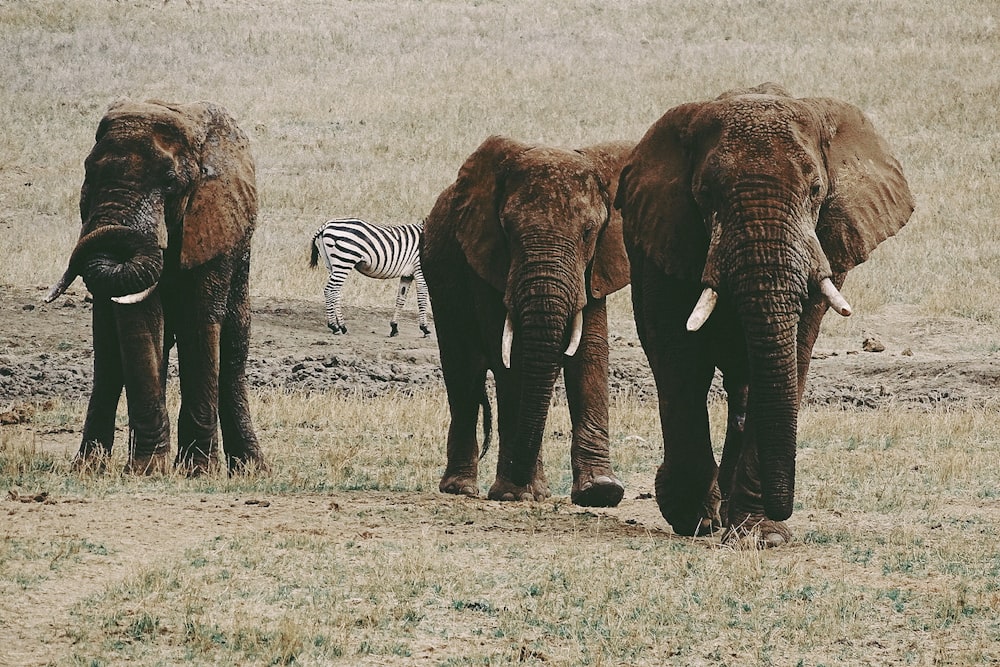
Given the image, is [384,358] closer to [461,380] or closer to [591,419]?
[461,380]

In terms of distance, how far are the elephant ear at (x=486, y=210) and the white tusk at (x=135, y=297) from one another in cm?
233

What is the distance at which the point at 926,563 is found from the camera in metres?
8.91

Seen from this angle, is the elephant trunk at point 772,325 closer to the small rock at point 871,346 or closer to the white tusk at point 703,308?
the white tusk at point 703,308

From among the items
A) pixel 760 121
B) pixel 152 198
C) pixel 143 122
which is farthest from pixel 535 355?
pixel 143 122

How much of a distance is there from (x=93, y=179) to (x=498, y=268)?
→ 3.01 metres

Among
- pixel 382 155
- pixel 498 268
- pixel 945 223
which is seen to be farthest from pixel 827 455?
pixel 382 155

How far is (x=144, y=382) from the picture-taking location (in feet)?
37.4

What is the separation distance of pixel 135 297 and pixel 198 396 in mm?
1209

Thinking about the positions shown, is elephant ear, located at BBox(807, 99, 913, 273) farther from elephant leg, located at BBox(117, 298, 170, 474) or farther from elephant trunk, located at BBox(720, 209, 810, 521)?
elephant leg, located at BBox(117, 298, 170, 474)

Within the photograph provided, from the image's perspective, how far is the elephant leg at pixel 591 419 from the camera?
11422 mm

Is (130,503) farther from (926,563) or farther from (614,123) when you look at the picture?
(614,123)

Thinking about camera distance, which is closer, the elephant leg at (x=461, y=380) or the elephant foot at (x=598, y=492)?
the elephant foot at (x=598, y=492)

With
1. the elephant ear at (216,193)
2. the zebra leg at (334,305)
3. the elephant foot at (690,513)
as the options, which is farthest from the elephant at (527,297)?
the zebra leg at (334,305)

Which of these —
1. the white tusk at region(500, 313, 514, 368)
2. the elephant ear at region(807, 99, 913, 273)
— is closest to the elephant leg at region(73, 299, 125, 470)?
the white tusk at region(500, 313, 514, 368)
